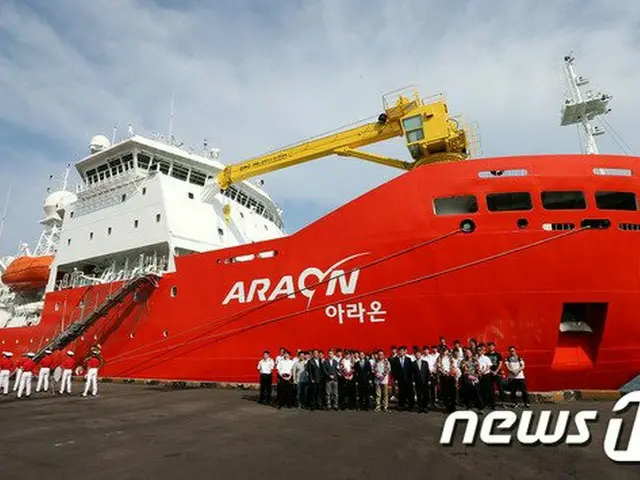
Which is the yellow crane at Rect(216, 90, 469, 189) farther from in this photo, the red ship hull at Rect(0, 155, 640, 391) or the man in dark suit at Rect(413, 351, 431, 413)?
the man in dark suit at Rect(413, 351, 431, 413)

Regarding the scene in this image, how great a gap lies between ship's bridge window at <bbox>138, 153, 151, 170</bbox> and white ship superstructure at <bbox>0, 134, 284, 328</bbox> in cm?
4

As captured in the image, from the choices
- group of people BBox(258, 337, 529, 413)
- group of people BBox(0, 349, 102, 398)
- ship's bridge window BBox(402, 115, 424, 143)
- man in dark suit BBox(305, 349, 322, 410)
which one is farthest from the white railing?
ship's bridge window BBox(402, 115, 424, 143)

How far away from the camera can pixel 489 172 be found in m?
10.0

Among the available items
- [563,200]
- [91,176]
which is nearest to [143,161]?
[91,176]

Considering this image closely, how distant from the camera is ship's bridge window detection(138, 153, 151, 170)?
754 inches

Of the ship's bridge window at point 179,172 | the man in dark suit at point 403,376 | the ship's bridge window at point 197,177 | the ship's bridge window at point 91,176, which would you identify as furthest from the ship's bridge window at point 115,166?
the man in dark suit at point 403,376

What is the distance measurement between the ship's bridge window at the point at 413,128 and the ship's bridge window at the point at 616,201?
5.12 meters

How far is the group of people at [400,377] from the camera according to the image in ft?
29.4

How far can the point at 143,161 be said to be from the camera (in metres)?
19.3

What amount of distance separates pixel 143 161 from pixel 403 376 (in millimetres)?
14797

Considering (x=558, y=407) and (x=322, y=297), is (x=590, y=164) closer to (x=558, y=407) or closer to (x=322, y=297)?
(x=558, y=407)

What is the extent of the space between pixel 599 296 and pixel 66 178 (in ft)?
86.9

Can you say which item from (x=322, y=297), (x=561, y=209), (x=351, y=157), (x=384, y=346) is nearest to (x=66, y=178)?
(x=351, y=157)

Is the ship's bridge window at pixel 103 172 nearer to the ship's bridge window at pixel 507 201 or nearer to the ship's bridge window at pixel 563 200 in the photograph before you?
the ship's bridge window at pixel 507 201
